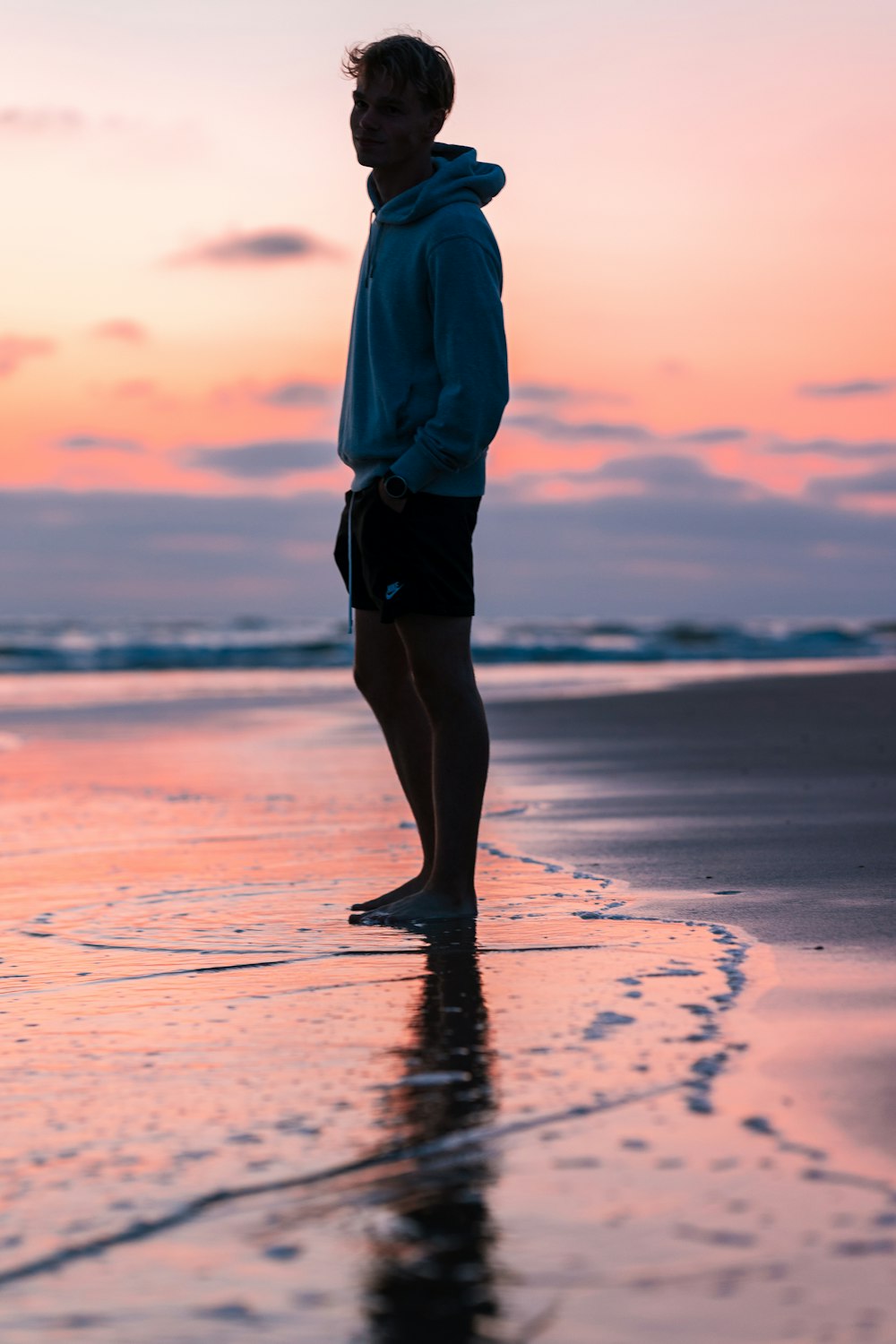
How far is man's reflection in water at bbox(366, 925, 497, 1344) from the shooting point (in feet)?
4.00

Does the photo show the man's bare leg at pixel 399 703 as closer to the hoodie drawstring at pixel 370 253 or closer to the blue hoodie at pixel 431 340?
the blue hoodie at pixel 431 340

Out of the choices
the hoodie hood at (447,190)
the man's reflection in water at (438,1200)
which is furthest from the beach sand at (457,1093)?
the hoodie hood at (447,190)

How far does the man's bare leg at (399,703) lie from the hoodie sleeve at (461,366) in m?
0.43

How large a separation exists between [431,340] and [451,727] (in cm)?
80

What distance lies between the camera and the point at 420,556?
316 cm

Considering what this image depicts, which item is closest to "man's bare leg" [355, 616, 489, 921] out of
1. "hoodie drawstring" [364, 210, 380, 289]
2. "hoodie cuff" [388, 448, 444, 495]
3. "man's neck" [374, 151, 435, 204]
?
"hoodie cuff" [388, 448, 444, 495]

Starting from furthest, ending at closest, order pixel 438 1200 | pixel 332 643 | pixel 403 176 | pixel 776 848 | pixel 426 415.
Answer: pixel 332 643
pixel 776 848
pixel 403 176
pixel 426 415
pixel 438 1200

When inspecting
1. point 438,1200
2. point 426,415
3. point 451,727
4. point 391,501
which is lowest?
point 438,1200

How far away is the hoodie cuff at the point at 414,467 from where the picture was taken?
3113 millimetres

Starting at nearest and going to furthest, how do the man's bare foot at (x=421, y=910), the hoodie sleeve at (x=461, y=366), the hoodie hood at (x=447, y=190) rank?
the man's bare foot at (x=421, y=910), the hoodie sleeve at (x=461, y=366), the hoodie hood at (x=447, y=190)

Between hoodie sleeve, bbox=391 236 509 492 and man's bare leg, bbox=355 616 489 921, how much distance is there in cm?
30

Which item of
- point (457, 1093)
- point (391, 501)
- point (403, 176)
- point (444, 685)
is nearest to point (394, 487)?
point (391, 501)

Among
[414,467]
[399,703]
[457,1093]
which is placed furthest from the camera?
[399,703]

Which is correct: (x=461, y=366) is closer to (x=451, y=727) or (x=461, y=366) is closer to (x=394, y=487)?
(x=394, y=487)
